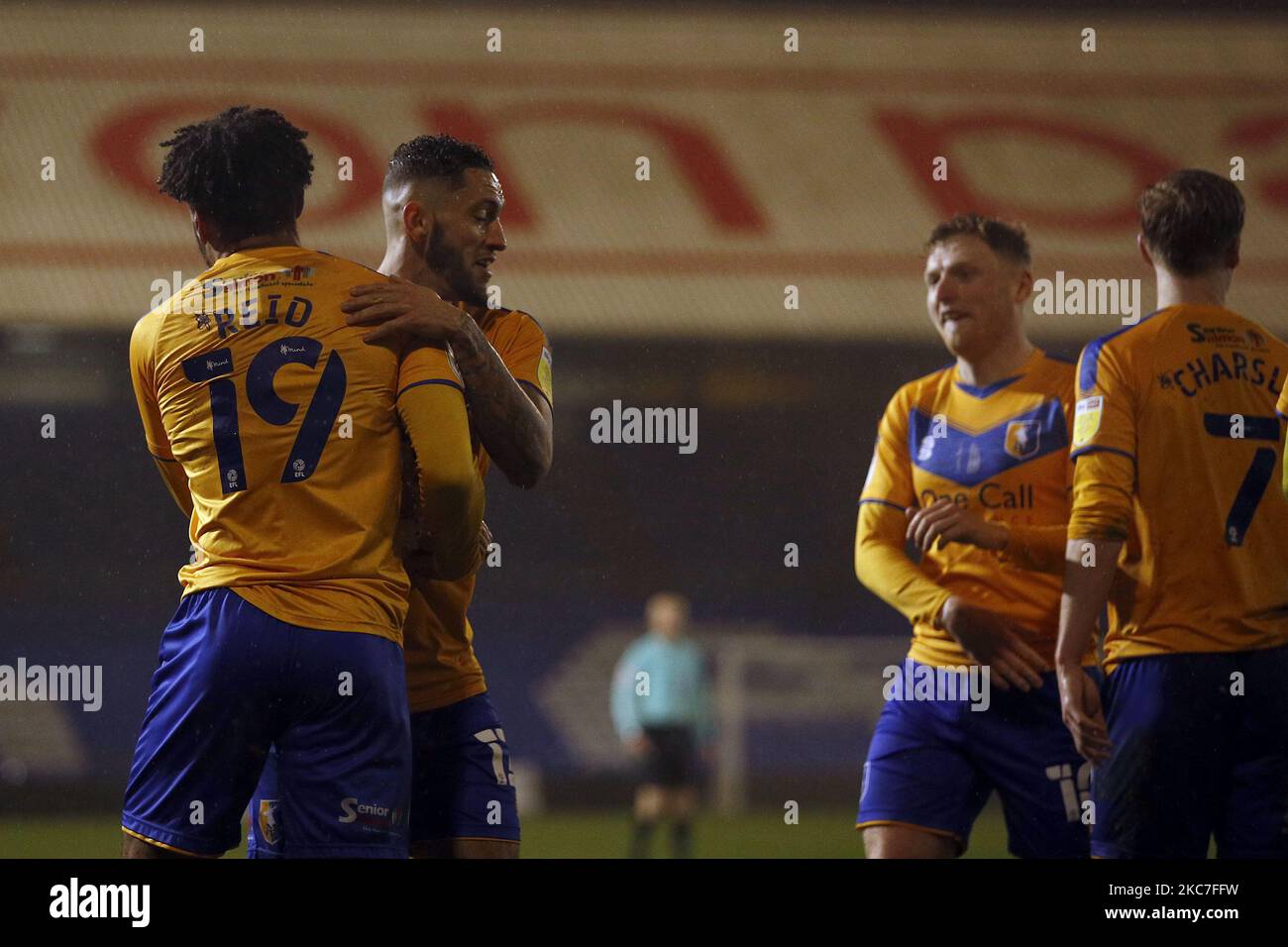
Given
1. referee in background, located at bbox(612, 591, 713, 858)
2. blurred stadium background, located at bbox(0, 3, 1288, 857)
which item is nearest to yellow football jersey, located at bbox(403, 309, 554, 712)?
blurred stadium background, located at bbox(0, 3, 1288, 857)

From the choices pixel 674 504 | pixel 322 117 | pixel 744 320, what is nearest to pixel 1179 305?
pixel 322 117

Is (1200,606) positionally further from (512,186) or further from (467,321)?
(512,186)

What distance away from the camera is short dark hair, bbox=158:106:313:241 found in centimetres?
271

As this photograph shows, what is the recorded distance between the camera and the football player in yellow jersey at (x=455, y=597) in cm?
299

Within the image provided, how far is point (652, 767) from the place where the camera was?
29.6 feet

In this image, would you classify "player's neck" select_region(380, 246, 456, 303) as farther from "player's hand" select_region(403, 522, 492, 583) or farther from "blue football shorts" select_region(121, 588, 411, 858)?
"blue football shorts" select_region(121, 588, 411, 858)

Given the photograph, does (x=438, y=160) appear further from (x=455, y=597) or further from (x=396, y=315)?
(x=455, y=597)

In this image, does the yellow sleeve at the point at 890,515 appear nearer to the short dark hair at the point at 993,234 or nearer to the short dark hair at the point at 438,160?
the short dark hair at the point at 993,234

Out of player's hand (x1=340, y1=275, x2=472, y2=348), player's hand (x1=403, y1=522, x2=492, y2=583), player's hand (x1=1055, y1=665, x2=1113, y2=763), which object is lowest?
player's hand (x1=1055, y1=665, x2=1113, y2=763)

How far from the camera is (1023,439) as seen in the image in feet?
11.4

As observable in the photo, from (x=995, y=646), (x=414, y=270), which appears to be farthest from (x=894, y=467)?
(x=414, y=270)

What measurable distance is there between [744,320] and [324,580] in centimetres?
681

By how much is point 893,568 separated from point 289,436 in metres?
1.65

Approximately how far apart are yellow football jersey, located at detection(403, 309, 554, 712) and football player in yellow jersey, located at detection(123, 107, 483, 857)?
0.38 m
